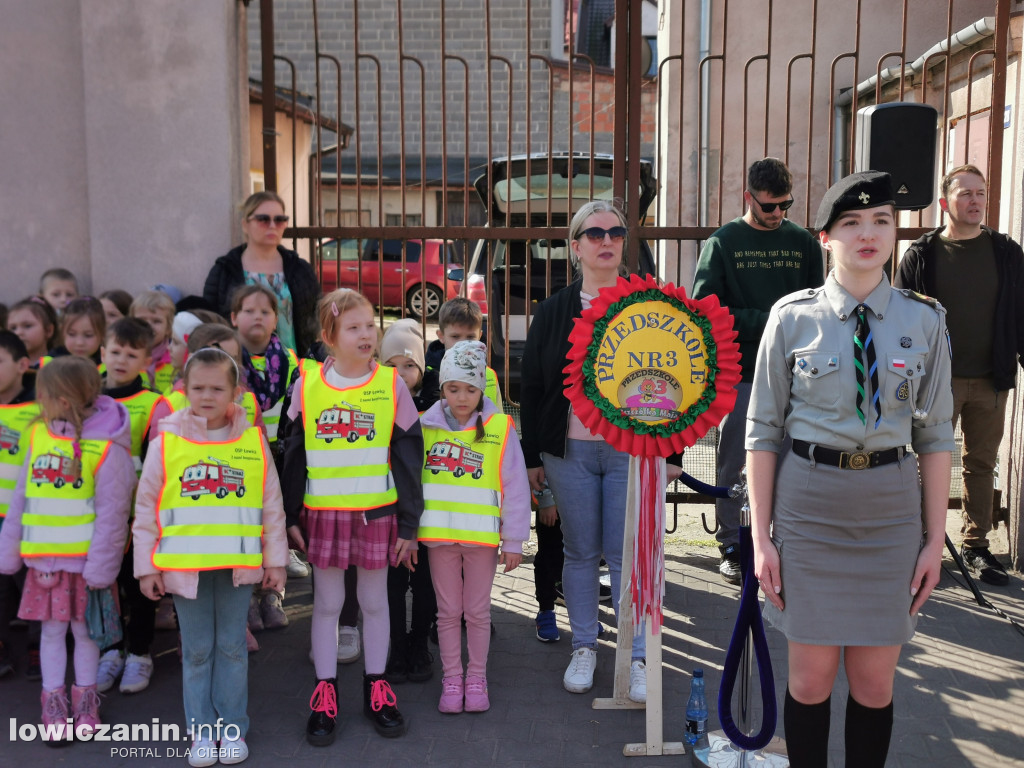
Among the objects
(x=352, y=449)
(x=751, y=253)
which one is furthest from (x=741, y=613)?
(x=751, y=253)

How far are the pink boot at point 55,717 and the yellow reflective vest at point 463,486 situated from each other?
58.1 inches

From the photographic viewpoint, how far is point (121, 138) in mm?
5617

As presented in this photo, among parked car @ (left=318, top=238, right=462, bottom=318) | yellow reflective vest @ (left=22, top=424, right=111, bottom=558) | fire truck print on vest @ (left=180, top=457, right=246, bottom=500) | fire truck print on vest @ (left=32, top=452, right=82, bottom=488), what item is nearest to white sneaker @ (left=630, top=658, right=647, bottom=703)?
fire truck print on vest @ (left=180, top=457, right=246, bottom=500)

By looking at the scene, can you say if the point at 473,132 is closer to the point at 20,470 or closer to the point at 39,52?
the point at 39,52

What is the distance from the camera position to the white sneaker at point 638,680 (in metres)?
3.97

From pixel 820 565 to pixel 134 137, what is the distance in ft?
14.7

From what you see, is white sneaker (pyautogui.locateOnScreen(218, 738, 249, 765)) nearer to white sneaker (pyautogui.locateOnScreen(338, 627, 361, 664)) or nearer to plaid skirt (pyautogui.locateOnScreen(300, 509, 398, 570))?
plaid skirt (pyautogui.locateOnScreen(300, 509, 398, 570))

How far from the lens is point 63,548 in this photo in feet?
12.5

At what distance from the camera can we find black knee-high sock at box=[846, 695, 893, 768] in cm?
294

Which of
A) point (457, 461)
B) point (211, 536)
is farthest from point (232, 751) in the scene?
point (457, 461)

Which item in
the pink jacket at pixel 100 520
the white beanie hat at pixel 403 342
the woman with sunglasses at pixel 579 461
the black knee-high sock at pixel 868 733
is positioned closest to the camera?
the black knee-high sock at pixel 868 733

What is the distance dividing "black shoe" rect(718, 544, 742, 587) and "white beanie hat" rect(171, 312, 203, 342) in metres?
2.96

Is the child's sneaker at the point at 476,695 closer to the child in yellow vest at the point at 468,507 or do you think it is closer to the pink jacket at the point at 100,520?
the child in yellow vest at the point at 468,507

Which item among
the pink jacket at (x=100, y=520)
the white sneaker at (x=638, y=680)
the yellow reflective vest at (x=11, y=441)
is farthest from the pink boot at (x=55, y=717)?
the white sneaker at (x=638, y=680)
